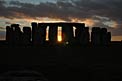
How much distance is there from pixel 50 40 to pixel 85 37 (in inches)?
364

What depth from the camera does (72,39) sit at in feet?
323

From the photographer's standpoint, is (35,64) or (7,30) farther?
(7,30)

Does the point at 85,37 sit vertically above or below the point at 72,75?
above

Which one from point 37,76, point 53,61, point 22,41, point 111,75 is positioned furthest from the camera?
point 22,41

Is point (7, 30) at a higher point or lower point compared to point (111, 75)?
higher

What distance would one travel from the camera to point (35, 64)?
283 ft

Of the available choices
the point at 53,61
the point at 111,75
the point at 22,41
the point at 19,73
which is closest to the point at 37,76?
the point at 19,73

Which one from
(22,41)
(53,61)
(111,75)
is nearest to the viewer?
(111,75)

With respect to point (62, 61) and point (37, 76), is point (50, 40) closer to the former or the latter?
point (62, 61)

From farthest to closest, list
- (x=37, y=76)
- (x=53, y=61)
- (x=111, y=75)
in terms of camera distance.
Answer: (x=53, y=61) < (x=111, y=75) < (x=37, y=76)

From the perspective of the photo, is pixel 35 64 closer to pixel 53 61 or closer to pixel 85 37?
pixel 53 61

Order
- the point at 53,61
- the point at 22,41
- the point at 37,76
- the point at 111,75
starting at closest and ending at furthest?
the point at 37,76, the point at 111,75, the point at 53,61, the point at 22,41

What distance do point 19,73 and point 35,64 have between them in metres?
67.6

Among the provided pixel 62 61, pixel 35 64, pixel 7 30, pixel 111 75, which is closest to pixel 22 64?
pixel 35 64
